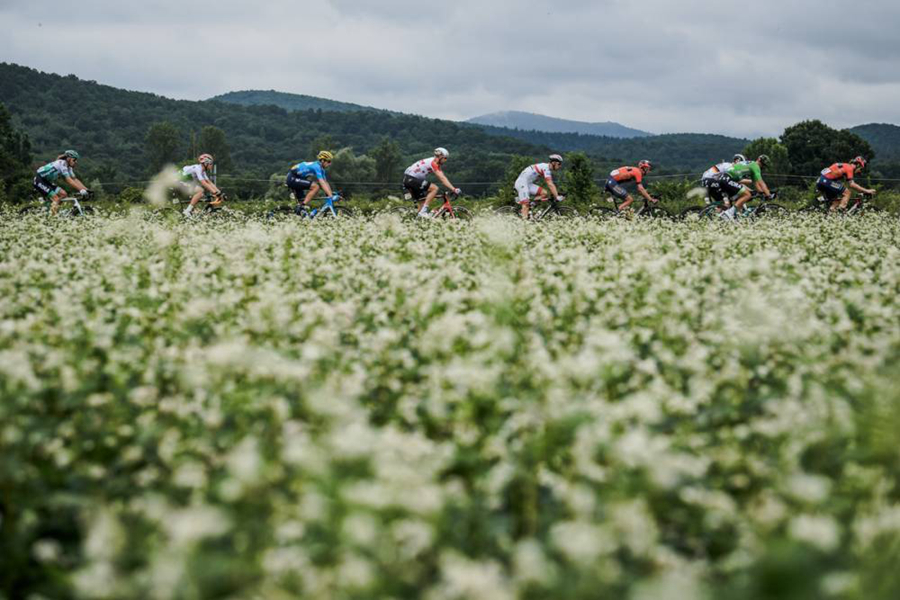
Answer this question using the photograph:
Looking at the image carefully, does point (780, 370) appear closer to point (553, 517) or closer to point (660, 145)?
point (553, 517)

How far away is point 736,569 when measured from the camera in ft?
9.86

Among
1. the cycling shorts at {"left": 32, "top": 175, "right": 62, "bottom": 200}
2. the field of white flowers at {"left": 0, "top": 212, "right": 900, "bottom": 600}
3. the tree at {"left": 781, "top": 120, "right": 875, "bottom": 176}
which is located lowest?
the field of white flowers at {"left": 0, "top": 212, "right": 900, "bottom": 600}

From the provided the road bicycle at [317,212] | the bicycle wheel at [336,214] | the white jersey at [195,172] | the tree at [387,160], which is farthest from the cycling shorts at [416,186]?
the tree at [387,160]

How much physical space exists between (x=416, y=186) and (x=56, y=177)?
35.1 feet

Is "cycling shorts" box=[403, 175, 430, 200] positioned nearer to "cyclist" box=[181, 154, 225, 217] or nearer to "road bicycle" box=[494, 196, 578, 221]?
"road bicycle" box=[494, 196, 578, 221]

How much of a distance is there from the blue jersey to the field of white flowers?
41.6ft

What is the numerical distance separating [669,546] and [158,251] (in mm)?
10381

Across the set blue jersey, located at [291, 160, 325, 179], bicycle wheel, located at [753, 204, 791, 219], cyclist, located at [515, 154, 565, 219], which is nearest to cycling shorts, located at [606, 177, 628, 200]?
cyclist, located at [515, 154, 565, 219]

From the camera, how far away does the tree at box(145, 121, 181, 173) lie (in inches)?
3917

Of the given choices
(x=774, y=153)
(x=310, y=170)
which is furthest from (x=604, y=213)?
(x=774, y=153)

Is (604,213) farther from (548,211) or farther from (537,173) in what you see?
(537,173)

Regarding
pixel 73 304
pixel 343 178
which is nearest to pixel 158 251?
pixel 73 304

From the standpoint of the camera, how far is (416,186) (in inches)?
848

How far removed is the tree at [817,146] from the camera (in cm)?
8756
